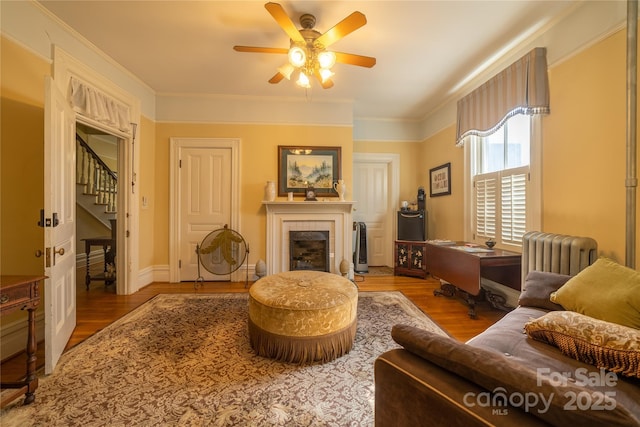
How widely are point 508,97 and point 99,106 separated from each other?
424 centimetres

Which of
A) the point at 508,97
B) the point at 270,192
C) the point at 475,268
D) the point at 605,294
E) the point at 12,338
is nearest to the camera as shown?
the point at 605,294

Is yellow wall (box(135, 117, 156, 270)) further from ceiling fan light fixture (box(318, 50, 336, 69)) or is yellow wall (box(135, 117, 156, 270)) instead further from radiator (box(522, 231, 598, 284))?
radiator (box(522, 231, 598, 284))

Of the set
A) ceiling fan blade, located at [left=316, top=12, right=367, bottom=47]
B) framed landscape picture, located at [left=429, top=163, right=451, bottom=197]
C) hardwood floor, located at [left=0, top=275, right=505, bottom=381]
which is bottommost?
hardwood floor, located at [left=0, top=275, right=505, bottom=381]

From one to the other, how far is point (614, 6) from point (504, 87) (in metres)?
0.87

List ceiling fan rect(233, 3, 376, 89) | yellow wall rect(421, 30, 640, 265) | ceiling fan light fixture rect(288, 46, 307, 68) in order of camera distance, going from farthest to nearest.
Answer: ceiling fan light fixture rect(288, 46, 307, 68) < ceiling fan rect(233, 3, 376, 89) < yellow wall rect(421, 30, 640, 265)

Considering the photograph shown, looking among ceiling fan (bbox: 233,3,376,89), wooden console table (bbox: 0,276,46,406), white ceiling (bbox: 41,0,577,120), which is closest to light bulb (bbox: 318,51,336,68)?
ceiling fan (bbox: 233,3,376,89)

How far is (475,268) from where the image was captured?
7.98ft

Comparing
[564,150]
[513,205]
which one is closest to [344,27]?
[564,150]

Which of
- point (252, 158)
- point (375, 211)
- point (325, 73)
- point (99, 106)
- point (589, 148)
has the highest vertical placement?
point (325, 73)

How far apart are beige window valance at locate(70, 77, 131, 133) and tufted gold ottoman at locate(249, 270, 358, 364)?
2538 millimetres

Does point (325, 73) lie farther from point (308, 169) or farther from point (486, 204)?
point (486, 204)

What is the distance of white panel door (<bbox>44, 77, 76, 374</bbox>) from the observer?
1.68 m

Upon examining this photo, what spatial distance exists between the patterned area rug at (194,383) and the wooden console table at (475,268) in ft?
1.93

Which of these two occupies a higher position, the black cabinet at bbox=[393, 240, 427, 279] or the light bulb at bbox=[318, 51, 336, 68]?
the light bulb at bbox=[318, 51, 336, 68]
